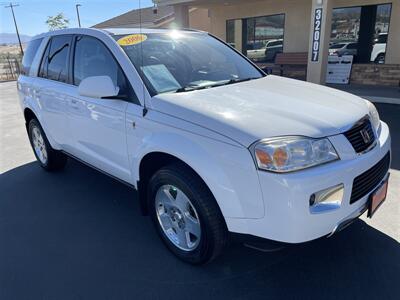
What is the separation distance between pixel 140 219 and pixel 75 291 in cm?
105

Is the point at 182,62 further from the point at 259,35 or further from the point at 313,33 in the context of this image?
the point at 259,35

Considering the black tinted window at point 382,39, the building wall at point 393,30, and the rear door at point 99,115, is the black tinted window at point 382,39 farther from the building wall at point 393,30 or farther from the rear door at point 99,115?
the rear door at point 99,115

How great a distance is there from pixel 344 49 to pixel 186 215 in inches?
445

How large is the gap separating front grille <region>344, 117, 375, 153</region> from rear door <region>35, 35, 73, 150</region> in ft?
9.04

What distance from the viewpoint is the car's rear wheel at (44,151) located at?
4.55 m

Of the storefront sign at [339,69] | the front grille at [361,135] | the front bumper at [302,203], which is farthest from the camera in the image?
the storefront sign at [339,69]

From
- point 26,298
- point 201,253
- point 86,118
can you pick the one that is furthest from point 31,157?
point 201,253

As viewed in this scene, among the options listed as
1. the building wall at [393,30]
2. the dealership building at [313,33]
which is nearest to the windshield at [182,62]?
the dealership building at [313,33]

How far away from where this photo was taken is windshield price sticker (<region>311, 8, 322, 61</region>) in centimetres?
975

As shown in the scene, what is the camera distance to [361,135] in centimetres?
235

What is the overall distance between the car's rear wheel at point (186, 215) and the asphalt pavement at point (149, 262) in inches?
6.3

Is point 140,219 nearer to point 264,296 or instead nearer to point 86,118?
point 86,118

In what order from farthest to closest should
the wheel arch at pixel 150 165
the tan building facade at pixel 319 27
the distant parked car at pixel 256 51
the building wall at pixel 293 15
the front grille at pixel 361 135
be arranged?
the distant parked car at pixel 256 51, the building wall at pixel 293 15, the tan building facade at pixel 319 27, the wheel arch at pixel 150 165, the front grille at pixel 361 135

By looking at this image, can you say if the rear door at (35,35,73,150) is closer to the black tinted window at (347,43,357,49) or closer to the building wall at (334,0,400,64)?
the building wall at (334,0,400,64)
